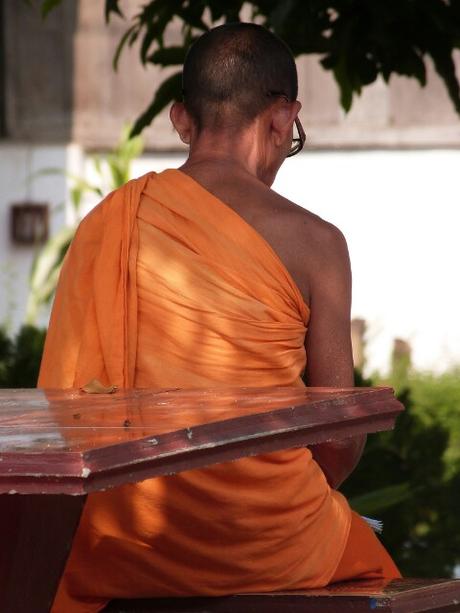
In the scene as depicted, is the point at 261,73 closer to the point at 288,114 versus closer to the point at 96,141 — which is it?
the point at 288,114

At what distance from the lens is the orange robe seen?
285 centimetres

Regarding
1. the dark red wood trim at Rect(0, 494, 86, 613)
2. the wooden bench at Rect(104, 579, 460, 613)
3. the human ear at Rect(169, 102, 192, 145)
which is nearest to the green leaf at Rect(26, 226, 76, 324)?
the human ear at Rect(169, 102, 192, 145)

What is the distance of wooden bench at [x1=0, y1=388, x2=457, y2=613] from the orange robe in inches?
3.7

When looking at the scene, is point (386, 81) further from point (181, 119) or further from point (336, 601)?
point (336, 601)

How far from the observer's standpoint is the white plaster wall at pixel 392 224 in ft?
31.9

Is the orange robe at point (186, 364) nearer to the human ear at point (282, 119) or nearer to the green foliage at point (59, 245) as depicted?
the human ear at point (282, 119)

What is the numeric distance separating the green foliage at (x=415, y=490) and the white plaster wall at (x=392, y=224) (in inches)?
164

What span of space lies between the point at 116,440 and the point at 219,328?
0.92 metres

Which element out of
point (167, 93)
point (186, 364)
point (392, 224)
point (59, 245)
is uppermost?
point (167, 93)

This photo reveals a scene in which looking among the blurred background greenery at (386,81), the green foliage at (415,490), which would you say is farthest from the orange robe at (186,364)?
the green foliage at (415,490)

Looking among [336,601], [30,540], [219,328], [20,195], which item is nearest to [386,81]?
[219,328]

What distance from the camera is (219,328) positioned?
2.98m

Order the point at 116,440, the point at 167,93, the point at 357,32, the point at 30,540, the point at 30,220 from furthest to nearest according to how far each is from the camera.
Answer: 1. the point at 30,220
2. the point at 167,93
3. the point at 357,32
4. the point at 30,540
5. the point at 116,440

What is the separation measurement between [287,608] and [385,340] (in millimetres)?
7006
